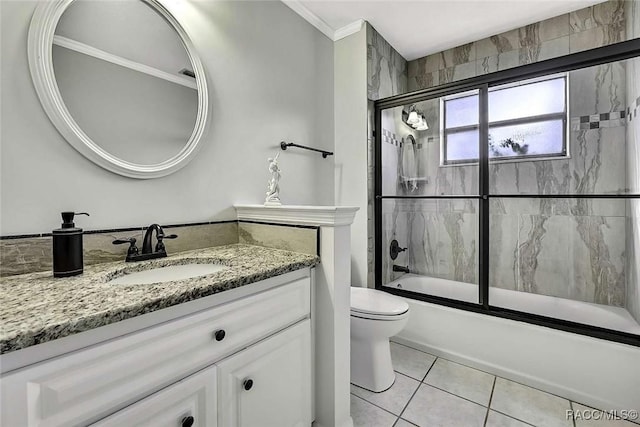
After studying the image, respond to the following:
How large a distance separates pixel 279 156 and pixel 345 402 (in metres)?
1.49

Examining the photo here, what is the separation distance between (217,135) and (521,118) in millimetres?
2273

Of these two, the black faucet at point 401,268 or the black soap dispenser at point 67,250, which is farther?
the black faucet at point 401,268

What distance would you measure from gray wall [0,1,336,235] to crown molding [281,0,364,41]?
43 mm

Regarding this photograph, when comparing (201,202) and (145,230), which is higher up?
(201,202)

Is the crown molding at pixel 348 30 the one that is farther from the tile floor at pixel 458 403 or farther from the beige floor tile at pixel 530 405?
the beige floor tile at pixel 530 405

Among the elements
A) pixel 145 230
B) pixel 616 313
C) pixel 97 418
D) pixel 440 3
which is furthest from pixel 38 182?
pixel 616 313

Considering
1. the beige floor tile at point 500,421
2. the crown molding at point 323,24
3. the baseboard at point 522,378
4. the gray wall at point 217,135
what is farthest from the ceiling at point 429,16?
the beige floor tile at point 500,421

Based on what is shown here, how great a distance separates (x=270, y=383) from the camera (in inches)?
41.3

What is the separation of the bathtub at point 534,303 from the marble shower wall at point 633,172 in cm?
11

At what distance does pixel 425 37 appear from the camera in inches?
96.7

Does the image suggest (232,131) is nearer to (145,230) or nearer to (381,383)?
(145,230)

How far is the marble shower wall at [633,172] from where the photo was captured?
1696 millimetres

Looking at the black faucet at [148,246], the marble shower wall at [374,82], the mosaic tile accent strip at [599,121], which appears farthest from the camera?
the marble shower wall at [374,82]

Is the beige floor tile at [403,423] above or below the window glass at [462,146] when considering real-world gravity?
below
